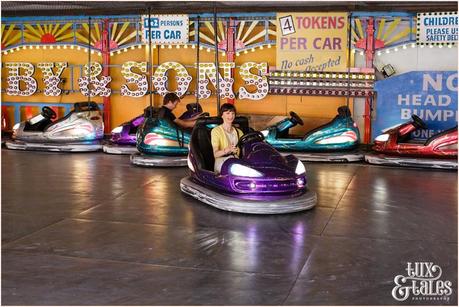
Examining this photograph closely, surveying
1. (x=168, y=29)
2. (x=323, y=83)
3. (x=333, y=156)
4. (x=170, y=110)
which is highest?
(x=168, y=29)

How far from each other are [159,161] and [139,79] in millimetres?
2545

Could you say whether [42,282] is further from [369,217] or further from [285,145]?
[285,145]

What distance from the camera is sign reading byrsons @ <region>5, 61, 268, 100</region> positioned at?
26.4 ft

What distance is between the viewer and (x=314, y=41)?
25.1 feet

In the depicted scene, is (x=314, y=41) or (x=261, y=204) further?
(x=314, y=41)

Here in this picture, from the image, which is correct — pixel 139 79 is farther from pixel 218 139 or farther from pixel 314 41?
pixel 218 139

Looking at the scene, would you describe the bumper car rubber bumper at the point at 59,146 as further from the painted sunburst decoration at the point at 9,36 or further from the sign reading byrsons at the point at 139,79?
the painted sunburst decoration at the point at 9,36

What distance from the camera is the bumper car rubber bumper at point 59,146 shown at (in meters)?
7.35

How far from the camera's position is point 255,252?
3.30m

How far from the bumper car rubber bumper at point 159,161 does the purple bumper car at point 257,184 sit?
1.68m

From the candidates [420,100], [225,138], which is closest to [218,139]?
[225,138]

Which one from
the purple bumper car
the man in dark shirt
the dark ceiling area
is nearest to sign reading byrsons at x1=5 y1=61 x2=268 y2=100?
the man in dark shirt

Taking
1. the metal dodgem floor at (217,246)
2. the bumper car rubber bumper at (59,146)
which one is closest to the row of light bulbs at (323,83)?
the bumper car rubber bumper at (59,146)

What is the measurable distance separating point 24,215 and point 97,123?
11.9 ft
